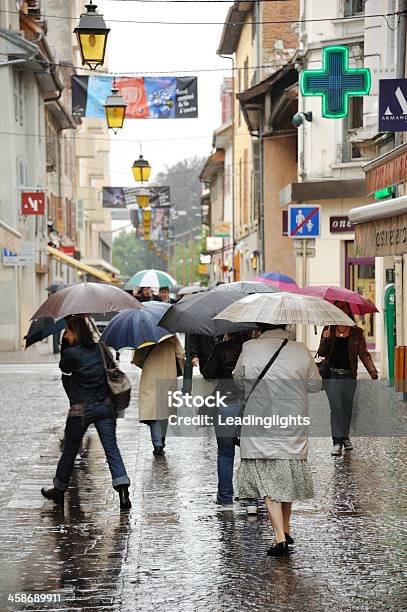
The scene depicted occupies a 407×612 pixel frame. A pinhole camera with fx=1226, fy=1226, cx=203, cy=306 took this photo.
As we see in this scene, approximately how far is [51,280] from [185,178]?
345 feet

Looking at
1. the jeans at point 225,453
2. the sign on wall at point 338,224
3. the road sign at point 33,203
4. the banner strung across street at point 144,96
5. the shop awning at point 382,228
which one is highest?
the banner strung across street at point 144,96

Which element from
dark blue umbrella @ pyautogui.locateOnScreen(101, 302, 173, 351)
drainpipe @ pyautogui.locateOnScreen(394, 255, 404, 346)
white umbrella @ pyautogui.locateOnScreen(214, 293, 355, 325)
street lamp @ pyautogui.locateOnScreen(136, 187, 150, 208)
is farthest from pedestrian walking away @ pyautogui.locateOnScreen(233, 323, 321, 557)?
street lamp @ pyautogui.locateOnScreen(136, 187, 150, 208)

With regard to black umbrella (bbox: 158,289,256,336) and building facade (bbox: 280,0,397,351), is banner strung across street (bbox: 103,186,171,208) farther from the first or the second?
black umbrella (bbox: 158,289,256,336)

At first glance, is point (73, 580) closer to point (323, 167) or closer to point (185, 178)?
point (323, 167)

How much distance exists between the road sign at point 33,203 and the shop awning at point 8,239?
235 inches

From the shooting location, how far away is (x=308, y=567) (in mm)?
7762

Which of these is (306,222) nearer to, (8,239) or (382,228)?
(382,228)

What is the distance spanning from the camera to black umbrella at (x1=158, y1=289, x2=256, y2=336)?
11016mm

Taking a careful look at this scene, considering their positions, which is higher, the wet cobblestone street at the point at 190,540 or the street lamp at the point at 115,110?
the street lamp at the point at 115,110

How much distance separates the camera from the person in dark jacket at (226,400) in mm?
9875

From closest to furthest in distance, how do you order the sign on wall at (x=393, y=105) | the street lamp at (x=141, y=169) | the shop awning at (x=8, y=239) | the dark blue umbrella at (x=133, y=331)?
1. the dark blue umbrella at (x=133, y=331)
2. the sign on wall at (x=393, y=105)
3. the shop awning at (x=8, y=239)
4. the street lamp at (x=141, y=169)

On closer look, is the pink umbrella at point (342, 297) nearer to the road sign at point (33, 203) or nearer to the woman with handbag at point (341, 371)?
the woman with handbag at point (341, 371)

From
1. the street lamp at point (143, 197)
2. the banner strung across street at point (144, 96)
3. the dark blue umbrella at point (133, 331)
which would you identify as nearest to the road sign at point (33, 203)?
the street lamp at point (143, 197)

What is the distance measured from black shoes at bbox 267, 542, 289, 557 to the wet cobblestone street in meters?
0.06
